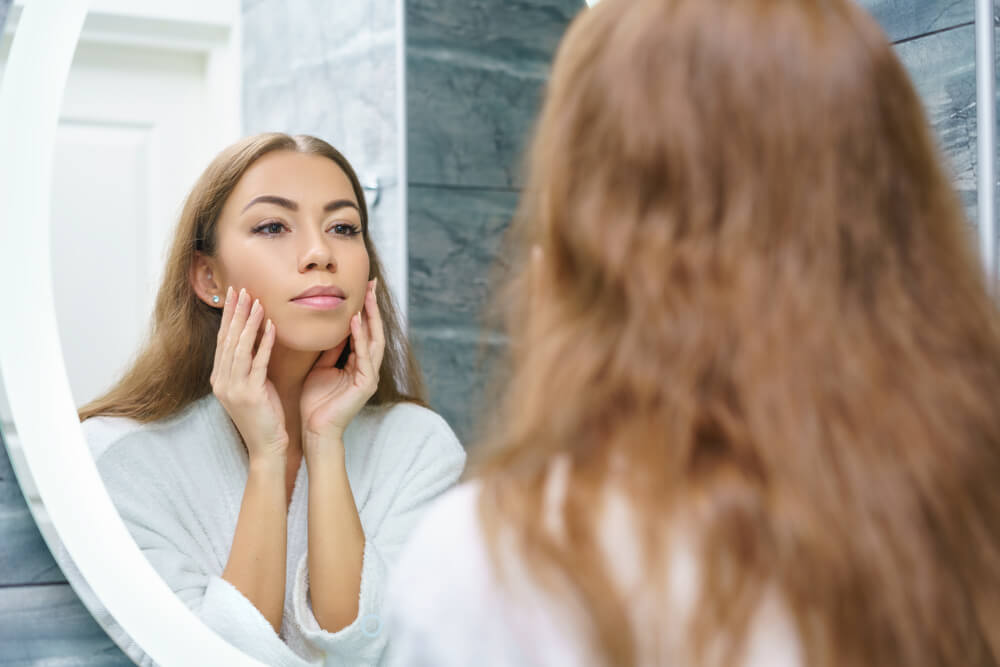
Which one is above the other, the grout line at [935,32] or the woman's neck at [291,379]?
the grout line at [935,32]

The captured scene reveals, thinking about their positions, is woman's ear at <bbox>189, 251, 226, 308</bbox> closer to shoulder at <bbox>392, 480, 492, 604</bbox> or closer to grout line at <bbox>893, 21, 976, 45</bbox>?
shoulder at <bbox>392, 480, 492, 604</bbox>

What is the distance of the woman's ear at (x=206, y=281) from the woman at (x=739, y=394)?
0.42 m

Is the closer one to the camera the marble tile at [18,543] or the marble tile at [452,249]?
the marble tile at [18,543]

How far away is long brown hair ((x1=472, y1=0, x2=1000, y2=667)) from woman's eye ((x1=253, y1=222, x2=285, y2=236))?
0.40 metres

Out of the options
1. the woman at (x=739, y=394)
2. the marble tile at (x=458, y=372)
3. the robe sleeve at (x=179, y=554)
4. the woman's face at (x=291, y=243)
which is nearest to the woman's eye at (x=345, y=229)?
the woman's face at (x=291, y=243)

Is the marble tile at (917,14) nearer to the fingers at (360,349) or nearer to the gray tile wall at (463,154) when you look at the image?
the gray tile wall at (463,154)

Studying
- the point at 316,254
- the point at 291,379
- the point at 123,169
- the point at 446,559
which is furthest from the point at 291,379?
the point at 446,559

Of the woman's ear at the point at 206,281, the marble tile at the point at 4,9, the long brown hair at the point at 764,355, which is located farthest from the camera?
the woman's ear at the point at 206,281

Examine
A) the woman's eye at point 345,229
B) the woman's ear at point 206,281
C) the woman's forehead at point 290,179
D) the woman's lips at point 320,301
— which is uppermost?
the woman's forehead at point 290,179

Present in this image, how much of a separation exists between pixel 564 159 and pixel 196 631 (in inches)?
19.4

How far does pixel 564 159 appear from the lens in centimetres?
38

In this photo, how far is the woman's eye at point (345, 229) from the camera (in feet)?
2.47

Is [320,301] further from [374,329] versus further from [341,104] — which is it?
[341,104]

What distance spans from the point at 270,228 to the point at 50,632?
32 centimetres
